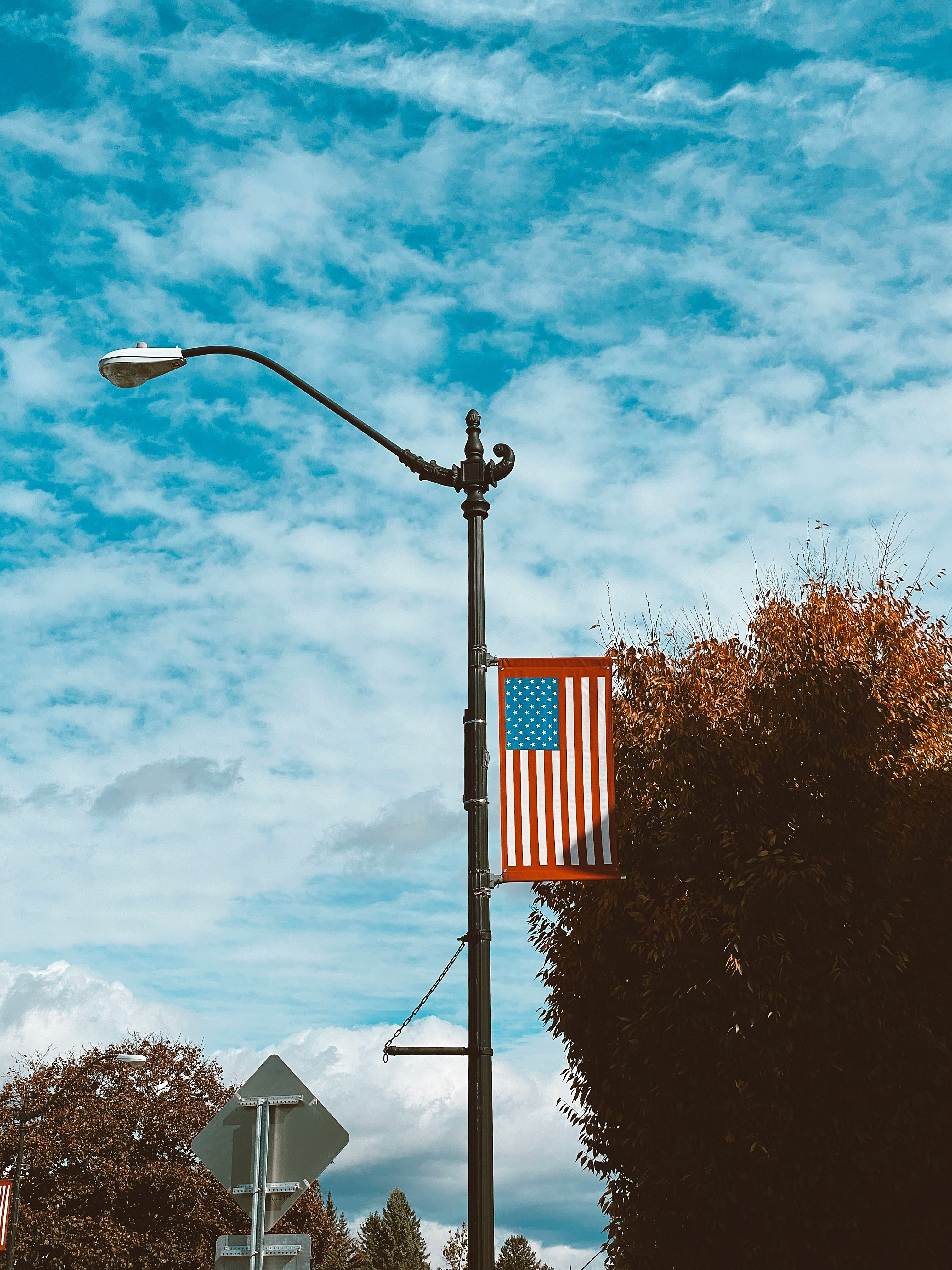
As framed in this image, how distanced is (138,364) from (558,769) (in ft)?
17.2

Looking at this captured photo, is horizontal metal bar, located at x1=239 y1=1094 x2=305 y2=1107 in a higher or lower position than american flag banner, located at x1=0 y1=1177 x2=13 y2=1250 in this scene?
higher

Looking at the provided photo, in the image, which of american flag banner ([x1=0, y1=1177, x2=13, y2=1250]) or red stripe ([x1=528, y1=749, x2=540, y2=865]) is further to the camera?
american flag banner ([x1=0, y1=1177, x2=13, y2=1250])

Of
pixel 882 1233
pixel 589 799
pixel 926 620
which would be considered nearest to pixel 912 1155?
pixel 882 1233

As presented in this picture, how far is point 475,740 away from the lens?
9.46 metres

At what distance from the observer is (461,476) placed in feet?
34.1

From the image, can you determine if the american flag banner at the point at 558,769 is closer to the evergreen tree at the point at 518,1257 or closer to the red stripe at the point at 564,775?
the red stripe at the point at 564,775

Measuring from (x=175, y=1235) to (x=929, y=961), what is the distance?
3824 centimetres

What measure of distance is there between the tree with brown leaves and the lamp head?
39419 millimetres

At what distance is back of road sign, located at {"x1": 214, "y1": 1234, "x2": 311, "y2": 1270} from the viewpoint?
875 cm

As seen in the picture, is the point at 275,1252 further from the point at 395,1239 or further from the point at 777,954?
the point at 395,1239

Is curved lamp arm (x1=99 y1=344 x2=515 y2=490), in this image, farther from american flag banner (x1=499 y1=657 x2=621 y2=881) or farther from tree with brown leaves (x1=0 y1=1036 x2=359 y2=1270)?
tree with brown leaves (x1=0 y1=1036 x2=359 y2=1270)

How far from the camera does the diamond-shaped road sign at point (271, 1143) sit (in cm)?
911

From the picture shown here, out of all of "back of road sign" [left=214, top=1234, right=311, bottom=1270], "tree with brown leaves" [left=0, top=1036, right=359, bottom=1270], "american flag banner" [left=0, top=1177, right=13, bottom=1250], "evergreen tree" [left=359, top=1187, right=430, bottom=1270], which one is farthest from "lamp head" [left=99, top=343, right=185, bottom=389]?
"evergreen tree" [left=359, top=1187, right=430, bottom=1270]

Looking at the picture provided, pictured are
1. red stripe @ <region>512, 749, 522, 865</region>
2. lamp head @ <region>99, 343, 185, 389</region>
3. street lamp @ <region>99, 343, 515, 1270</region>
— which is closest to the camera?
street lamp @ <region>99, 343, 515, 1270</region>
